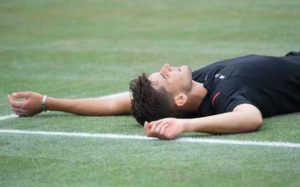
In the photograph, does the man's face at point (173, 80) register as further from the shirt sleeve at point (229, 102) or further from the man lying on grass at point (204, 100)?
the shirt sleeve at point (229, 102)

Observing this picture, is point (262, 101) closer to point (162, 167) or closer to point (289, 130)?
point (289, 130)

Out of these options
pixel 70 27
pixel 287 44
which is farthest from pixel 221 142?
pixel 70 27

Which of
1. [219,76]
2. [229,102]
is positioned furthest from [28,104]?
[229,102]

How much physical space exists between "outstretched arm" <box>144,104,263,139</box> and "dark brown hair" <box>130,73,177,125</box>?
37 cm

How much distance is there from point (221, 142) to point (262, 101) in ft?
3.04

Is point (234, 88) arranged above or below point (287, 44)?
above

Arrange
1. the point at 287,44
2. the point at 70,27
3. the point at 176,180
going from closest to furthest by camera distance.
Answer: the point at 176,180 < the point at 287,44 < the point at 70,27

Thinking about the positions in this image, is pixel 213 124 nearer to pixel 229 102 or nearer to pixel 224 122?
pixel 224 122

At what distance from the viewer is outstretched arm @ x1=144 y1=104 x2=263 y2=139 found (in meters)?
6.81

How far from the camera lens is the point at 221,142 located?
676 cm

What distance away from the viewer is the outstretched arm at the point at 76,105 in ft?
26.4

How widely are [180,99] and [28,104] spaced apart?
1464mm

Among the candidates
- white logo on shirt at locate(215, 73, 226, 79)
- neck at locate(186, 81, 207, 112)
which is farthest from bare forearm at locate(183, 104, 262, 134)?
white logo on shirt at locate(215, 73, 226, 79)

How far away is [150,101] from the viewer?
23.7 feet
